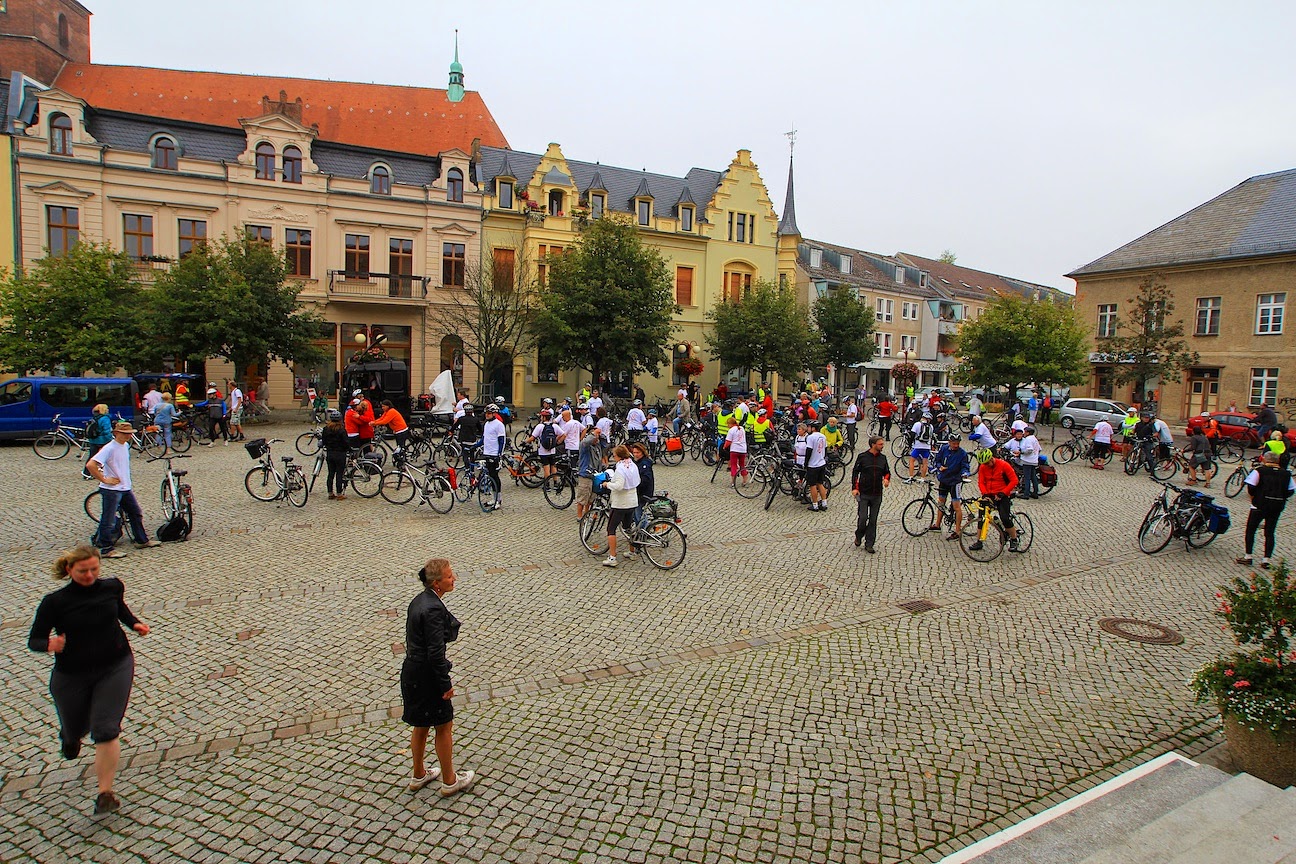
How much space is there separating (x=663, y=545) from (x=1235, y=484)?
600 inches

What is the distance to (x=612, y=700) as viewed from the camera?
6316mm

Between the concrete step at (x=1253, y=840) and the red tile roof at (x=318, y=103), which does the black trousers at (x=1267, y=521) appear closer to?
the concrete step at (x=1253, y=840)

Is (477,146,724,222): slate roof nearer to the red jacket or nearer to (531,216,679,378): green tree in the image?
(531,216,679,378): green tree

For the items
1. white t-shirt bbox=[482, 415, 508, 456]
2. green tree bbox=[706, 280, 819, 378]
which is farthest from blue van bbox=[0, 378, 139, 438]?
green tree bbox=[706, 280, 819, 378]

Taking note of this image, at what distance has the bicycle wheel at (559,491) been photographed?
1431cm

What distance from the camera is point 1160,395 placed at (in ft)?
120

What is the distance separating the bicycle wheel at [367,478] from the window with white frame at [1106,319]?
38.0 m

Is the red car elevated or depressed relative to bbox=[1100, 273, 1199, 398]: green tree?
depressed

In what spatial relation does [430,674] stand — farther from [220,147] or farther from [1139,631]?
[220,147]

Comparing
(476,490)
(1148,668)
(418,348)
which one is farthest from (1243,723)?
(418,348)

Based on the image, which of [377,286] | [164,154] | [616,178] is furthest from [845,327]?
[164,154]

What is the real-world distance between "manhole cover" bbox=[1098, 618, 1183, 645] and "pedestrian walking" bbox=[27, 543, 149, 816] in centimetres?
907

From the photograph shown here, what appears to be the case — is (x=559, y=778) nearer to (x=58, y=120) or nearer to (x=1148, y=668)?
(x=1148, y=668)

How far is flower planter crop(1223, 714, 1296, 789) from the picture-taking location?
5027mm
